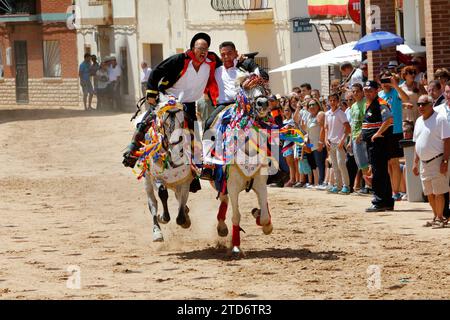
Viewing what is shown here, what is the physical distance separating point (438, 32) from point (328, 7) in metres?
8.94

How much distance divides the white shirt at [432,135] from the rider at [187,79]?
270 cm

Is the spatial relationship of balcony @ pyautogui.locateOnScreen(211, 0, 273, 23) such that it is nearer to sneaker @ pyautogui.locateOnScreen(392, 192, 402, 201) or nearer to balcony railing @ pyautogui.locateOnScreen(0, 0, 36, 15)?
balcony railing @ pyautogui.locateOnScreen(0, 0, 36, 15)

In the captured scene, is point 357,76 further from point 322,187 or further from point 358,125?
point 358,125

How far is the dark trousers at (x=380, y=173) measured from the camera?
60.6 feet

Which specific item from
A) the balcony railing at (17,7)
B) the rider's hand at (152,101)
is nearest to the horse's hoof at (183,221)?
the rider's hand at (152,101)

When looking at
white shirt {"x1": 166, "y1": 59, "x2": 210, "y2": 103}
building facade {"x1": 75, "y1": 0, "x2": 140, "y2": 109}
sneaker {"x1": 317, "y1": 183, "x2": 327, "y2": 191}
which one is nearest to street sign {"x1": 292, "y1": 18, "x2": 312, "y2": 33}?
building facade {"x1": 75, "y1": 0, "x2": 140, "y2": 109}

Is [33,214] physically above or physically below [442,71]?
below

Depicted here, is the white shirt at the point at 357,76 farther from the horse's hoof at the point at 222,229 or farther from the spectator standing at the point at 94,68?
the spectator standing at the point at 94,68

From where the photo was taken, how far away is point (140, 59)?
144 ft

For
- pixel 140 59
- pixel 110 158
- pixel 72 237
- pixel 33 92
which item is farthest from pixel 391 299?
pixel 33 92

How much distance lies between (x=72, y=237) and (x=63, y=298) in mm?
4978

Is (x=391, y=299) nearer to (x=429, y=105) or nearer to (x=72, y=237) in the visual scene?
(x=429, y=105)

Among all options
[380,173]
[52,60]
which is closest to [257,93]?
[380,173]

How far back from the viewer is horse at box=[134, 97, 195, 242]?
1509 cm
